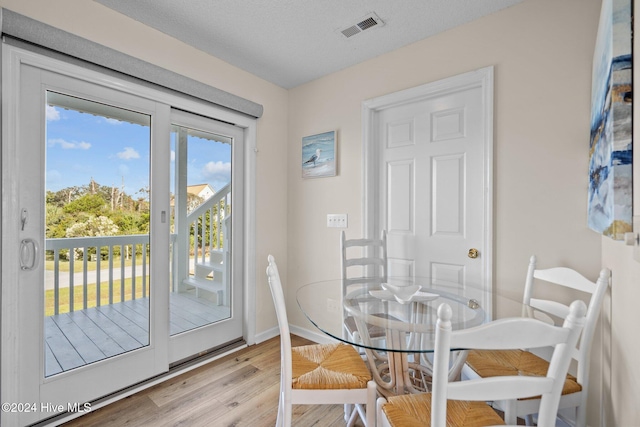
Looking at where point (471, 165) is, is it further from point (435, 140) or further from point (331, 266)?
point (331, 266)

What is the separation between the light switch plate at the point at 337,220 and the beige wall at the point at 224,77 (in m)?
0.59

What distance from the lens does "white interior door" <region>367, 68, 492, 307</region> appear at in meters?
2.11

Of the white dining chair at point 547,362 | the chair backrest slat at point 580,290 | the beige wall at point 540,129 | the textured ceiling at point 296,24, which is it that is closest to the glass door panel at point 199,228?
the textured ceiling at point 296,24

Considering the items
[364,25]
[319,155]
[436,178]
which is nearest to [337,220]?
[319,155]

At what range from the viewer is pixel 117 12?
1.99m

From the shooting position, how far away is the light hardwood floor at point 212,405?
1.79 metres

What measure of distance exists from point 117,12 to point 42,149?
40.9 inches

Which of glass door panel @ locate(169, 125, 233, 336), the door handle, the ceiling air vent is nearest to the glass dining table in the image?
glass door panel @ locate(169, 125, 233, 336)

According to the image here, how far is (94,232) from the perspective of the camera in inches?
78.5

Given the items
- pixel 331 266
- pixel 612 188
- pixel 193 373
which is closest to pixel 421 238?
pixel 331 266

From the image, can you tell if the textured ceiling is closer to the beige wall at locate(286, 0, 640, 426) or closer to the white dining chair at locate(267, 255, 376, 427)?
the beige wall at locate(286, 0, 640, 426)

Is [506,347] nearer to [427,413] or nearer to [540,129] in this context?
[427,413]

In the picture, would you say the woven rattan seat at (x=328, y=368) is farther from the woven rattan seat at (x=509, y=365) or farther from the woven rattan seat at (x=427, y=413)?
the woven rattan seat at (x=509, y=365)

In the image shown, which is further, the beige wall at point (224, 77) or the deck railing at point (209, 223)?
the deck railing at point (209, 223)
